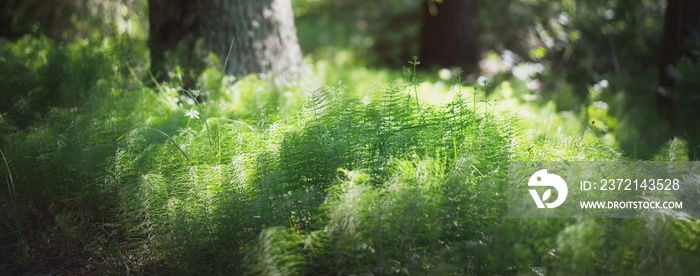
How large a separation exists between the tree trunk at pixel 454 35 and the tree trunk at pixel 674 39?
2967 mm

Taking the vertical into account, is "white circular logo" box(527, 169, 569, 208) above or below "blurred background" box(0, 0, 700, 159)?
below

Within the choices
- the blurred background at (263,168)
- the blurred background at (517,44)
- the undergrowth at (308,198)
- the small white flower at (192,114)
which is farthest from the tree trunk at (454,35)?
the small white flower at (192,114)

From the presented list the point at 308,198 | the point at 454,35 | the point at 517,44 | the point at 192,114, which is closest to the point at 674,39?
the point at 454,35

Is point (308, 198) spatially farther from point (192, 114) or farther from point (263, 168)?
point (192, 114)

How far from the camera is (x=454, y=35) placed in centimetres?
941

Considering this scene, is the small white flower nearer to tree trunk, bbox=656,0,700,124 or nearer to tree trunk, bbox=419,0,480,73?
tree trunk, bbox=656,0,700,124

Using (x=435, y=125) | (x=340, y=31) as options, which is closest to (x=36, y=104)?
(x=435, y=125)

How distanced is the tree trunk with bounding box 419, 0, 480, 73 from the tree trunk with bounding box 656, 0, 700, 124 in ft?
9.74

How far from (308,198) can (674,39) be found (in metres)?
5.72

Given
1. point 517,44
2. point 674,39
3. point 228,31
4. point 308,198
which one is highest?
point 517,44

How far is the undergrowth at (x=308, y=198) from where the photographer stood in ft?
9.19


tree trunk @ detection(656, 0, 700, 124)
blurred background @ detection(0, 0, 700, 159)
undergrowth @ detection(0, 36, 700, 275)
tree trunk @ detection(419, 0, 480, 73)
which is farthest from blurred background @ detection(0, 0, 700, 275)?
tree trunk @ detection(419, 0, 480, 73)

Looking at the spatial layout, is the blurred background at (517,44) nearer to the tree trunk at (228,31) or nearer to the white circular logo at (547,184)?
the tree trunk at (228,31)

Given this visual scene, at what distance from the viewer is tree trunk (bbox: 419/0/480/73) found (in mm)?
9359
